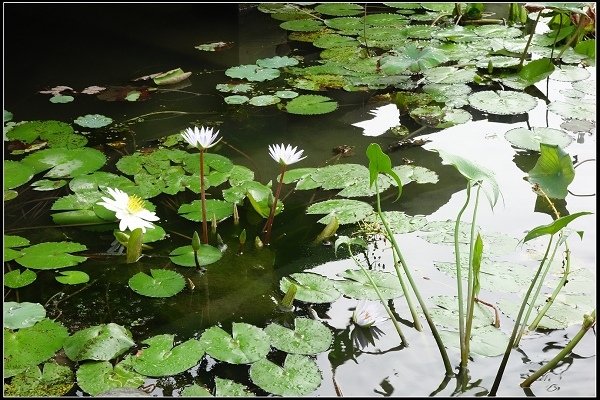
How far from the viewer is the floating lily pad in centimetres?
189

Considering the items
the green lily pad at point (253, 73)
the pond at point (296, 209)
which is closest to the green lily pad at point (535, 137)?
the pond at point (296, 209)

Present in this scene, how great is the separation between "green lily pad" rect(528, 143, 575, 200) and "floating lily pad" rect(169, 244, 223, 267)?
0.91 meters

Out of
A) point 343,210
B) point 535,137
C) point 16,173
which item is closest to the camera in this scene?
point 343,210

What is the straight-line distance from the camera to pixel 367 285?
1783mm

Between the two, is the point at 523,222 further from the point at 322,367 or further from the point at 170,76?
the point at 170,76

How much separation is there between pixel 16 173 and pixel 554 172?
1.76m

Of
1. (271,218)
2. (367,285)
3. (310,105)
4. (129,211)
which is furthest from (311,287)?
(310,105)

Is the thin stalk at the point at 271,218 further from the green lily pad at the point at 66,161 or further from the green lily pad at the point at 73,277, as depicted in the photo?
the green lily pad at the point at 66,161

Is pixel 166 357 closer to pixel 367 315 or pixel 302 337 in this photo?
pixel 302 337

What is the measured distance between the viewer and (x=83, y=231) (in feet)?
6.77

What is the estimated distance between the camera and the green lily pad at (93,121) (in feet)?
8.86

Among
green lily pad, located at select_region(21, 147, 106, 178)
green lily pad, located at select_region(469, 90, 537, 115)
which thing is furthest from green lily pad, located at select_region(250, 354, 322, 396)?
green lily pad, located at select_region(469, 90, 537, 115)

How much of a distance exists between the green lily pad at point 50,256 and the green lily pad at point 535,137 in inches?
65.4

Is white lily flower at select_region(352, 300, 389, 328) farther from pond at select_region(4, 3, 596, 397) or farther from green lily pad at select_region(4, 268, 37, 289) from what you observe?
green lily pad at select_region(4, 268, 37, 289)
